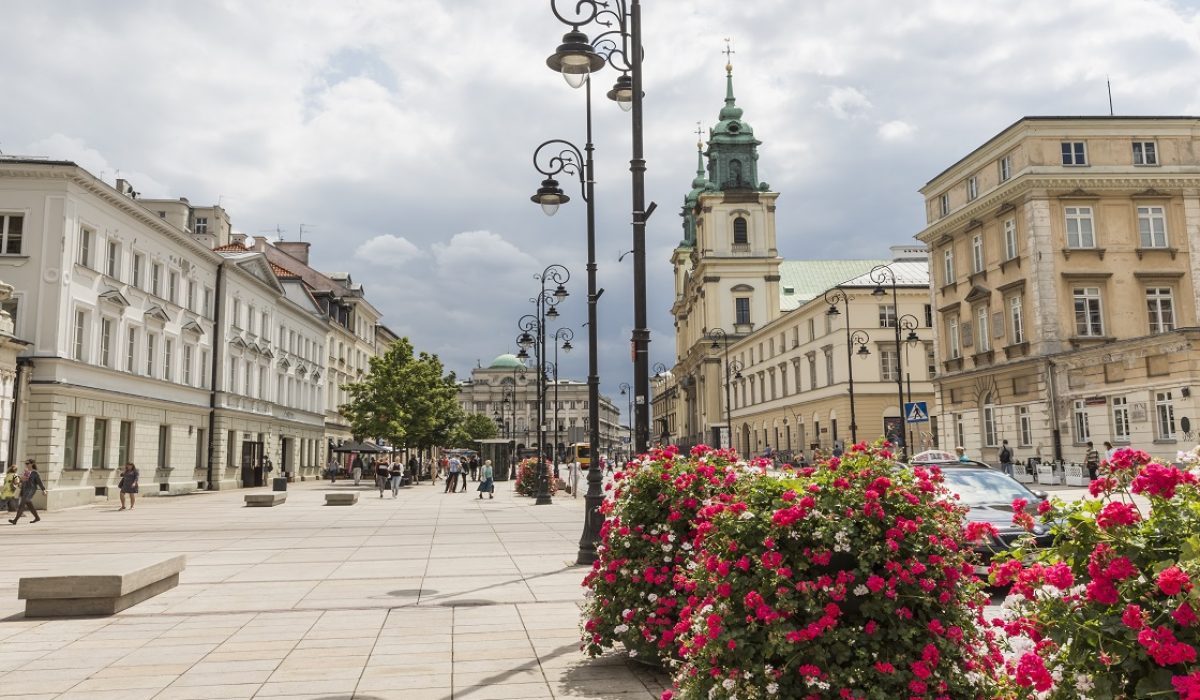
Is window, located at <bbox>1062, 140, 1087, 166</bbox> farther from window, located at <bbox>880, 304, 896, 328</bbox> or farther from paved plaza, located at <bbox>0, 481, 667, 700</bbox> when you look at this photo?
paved plaza, located at <bbox>0, 481, 667, 700</bbox>

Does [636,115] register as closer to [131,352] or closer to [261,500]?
[261,500]

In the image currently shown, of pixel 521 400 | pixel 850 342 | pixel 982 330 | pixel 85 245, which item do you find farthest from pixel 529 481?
pixel 521 400

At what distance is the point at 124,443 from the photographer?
108ft

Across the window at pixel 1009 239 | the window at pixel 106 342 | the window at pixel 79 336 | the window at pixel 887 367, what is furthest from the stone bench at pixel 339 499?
the window at pixel 887 367

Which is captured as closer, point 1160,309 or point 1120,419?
point 1120,419

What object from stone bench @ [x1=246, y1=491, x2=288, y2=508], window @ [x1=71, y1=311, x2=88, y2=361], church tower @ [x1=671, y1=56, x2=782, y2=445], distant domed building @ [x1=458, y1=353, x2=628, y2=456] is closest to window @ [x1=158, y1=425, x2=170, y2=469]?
window @ [x1=71, y1=311, x2=88, y2=361]

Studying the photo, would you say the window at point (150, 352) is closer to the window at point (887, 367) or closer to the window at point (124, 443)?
the window at point (124, 443)

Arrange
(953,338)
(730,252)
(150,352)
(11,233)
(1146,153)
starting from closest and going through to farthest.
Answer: (11,233) → (150,352) → (1146,153) → (953,338) → (730,252)

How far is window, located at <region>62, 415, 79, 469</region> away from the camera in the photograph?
28.9m

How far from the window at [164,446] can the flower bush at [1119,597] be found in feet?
127

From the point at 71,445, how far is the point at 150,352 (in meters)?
6.87

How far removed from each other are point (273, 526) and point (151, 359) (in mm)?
18106

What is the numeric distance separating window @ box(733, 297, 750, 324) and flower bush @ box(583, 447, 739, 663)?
3303 inches

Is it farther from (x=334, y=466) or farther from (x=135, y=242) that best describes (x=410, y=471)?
(x=135, y=242)
